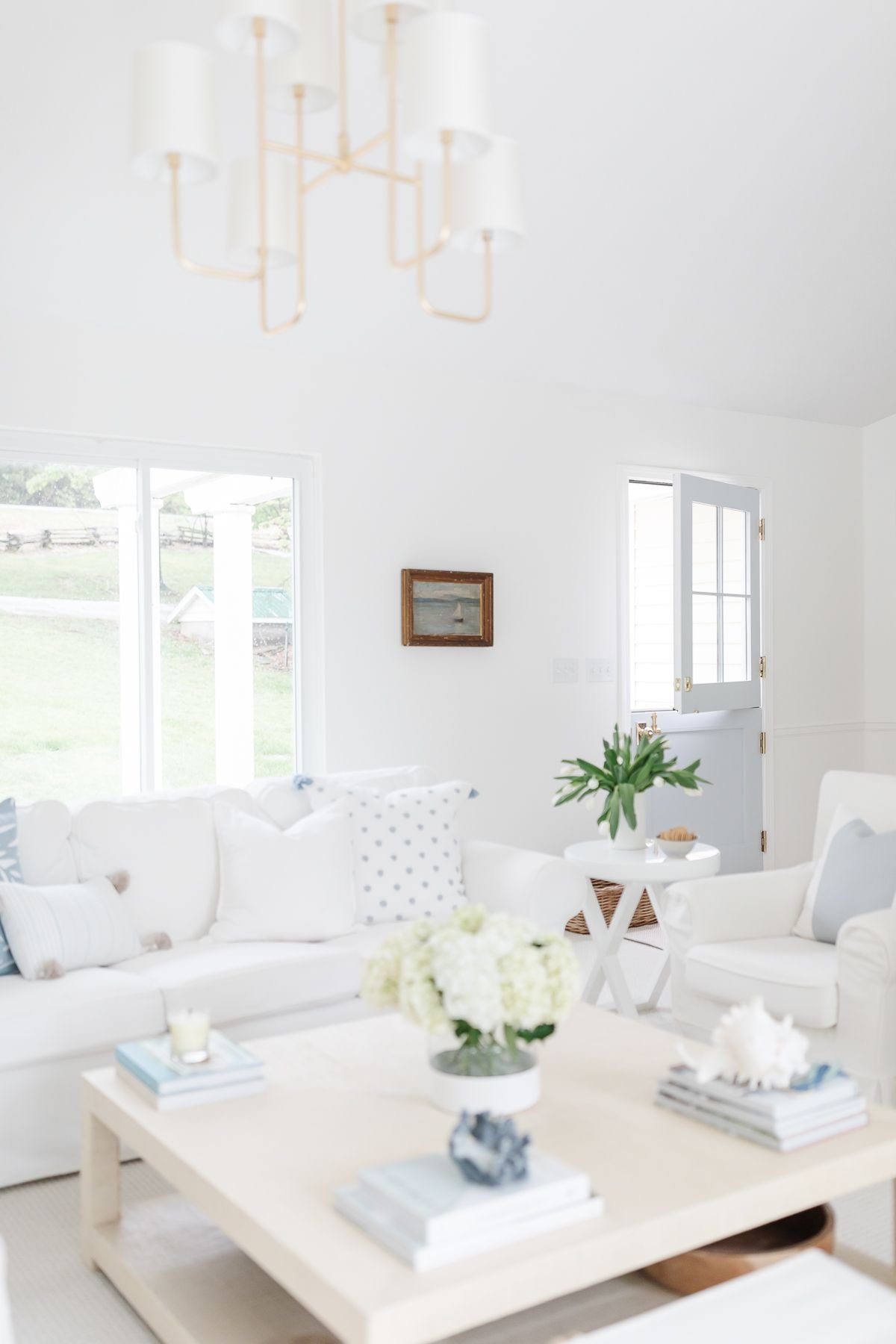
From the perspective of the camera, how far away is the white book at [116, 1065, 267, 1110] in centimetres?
239

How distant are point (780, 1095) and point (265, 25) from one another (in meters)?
1.97

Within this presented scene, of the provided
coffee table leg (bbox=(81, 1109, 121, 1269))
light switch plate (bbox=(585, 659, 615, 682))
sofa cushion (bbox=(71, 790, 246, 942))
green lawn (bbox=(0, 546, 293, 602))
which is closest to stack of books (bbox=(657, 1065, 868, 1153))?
coffee table leg (bbox=(81, 1109, 121, 1269))

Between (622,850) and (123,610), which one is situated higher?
(123,610)

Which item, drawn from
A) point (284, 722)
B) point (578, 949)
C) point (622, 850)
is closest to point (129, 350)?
point (284, 722)

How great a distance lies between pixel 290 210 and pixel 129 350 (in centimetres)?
222

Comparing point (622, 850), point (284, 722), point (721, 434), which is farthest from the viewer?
point (721, 434)

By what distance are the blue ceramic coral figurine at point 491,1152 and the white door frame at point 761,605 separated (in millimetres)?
4099

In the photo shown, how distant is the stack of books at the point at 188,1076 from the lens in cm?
239

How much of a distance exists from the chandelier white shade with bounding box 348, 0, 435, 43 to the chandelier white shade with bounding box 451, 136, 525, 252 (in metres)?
0.27

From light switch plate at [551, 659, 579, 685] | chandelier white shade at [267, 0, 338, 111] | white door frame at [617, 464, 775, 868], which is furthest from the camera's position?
white door frame at [617, 464, 775, 868]

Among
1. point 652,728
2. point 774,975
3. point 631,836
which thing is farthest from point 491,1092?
point 652,728

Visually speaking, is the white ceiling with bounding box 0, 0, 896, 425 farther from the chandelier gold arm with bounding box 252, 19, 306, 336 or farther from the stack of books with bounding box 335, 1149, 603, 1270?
the stack of books with bounding box 335, 1149, 603, 1270

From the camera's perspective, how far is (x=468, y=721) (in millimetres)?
5484

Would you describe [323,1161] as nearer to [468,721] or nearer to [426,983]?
[426,983]
